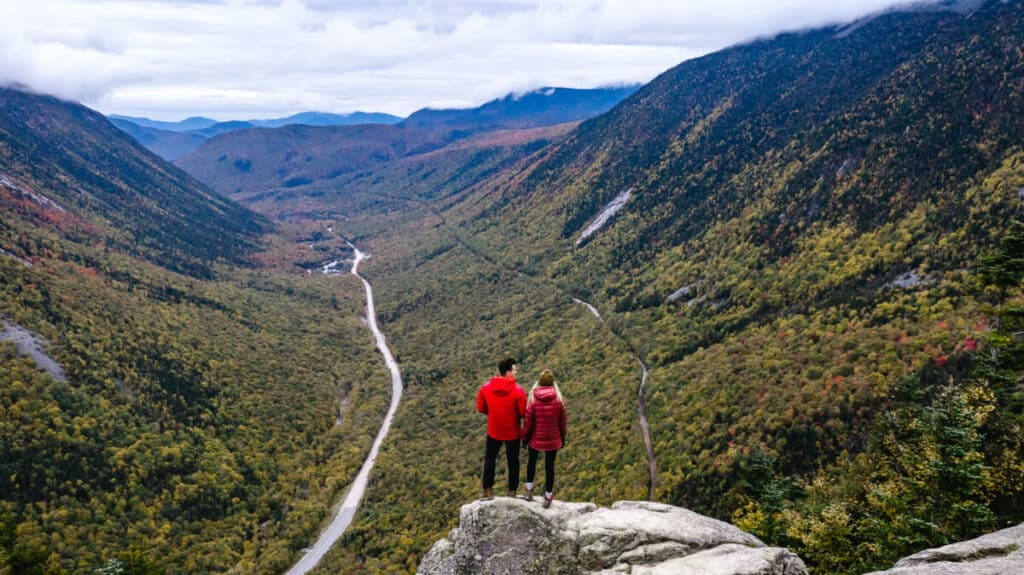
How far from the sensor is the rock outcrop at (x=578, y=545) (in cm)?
2055

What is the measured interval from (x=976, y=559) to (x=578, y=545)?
49.2 feet

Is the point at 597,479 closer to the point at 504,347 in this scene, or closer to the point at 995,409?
the point at 995,409

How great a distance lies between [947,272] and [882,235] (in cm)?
2357

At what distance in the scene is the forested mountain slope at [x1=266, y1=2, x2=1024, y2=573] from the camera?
3284 centimetres

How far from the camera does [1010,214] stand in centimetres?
7706

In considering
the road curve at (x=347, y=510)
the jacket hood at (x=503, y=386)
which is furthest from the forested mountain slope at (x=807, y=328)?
the jacket hood at (x=503, y=386)

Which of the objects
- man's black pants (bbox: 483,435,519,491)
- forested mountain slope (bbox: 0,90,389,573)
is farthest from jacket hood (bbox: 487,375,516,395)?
forested mountain slope (bbox: 0,90,389,573)

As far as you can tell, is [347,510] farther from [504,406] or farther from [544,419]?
[544,419]

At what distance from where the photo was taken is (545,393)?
19953mm

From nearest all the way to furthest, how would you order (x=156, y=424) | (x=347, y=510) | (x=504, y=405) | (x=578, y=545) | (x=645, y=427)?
(x=504, y=405)
(x=578, y=545)
(x=645, y=427)
(x=347, y=510)
(x=156, y=424)

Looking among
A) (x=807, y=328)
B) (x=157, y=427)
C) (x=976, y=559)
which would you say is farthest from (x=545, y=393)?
(x=157, y=427)

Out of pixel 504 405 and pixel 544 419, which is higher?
pixel 504 405

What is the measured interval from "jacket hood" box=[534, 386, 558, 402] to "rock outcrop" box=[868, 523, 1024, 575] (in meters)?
14.0

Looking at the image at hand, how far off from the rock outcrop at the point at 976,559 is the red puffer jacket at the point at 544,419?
1330 centimetres
